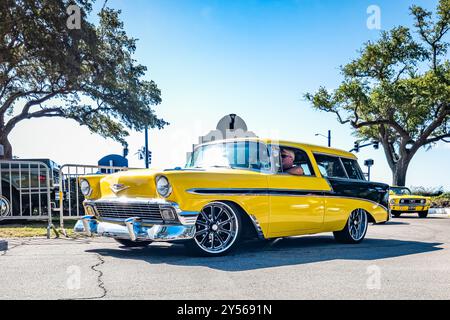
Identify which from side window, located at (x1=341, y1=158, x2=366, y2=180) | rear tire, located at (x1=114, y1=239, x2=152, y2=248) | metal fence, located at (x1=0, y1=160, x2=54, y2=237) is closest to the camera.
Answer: rear tire, located at (x1=114, y1=239, x2=152, y2=248)

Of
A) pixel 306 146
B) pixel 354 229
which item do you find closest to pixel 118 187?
pixel 306 146

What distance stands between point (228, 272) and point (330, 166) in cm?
362

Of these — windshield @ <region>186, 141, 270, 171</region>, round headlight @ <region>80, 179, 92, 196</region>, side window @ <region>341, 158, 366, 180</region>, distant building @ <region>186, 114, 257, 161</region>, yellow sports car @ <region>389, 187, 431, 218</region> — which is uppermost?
distant building @ <region>186, 114, 257, 161</region>

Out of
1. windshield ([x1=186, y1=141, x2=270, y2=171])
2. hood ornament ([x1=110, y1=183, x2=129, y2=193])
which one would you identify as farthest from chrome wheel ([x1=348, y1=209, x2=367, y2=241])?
hood ornament ([x1=110, y1=183, x2=129, y2=193])

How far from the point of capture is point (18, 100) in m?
26.6

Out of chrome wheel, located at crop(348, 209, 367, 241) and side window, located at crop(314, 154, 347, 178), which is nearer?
side window, located at crop(314, 154, 347, 178)

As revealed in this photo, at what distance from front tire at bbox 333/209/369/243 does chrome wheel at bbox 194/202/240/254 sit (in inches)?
101

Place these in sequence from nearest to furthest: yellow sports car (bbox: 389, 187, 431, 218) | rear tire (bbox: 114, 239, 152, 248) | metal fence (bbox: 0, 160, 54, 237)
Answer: rear tire (bbox: 114, 239, 152, 248)
metal fence (bbox: 0, 160, 54, 237)
yellow sports car (bbox: 389, 187, 431, 218)

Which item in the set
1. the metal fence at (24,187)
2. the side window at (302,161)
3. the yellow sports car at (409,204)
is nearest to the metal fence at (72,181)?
the metal fence at (24,187)

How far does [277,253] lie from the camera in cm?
690

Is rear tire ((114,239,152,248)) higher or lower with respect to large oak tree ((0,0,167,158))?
lower

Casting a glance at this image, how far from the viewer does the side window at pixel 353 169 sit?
28.6ft

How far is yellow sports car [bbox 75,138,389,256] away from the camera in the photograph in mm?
6160

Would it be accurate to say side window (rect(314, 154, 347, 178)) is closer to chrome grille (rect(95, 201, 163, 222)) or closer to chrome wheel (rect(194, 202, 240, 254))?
chrome wheel (rect(194, 202, 240, 254))
